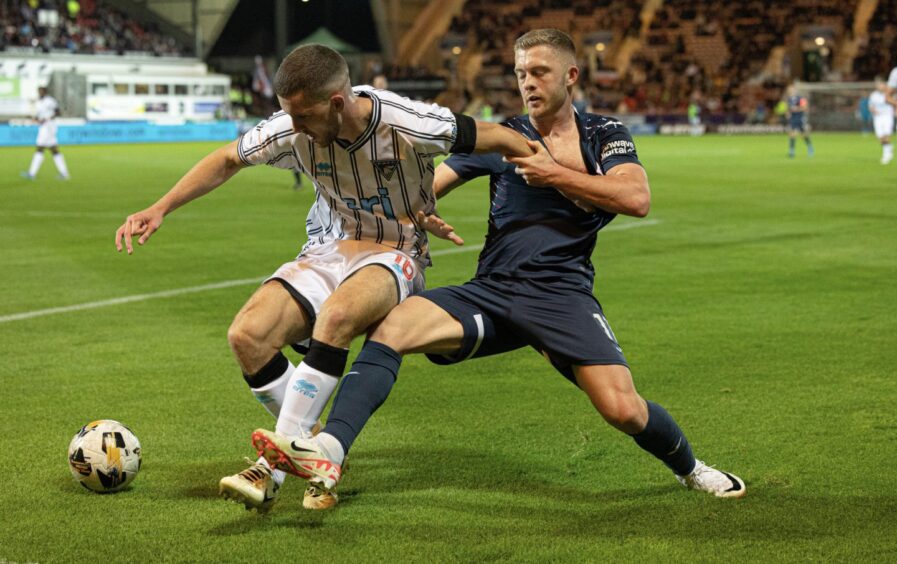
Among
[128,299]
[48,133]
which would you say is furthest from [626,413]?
[48,133]

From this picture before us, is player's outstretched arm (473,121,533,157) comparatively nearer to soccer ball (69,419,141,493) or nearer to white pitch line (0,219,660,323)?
soccer ball (69,419,141,493)

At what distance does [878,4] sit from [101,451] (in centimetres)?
5455

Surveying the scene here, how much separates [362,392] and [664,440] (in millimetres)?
1222

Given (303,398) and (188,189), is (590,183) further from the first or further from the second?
(188,189)

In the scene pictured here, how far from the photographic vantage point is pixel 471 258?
12.5 metres

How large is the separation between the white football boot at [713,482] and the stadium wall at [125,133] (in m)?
38.7

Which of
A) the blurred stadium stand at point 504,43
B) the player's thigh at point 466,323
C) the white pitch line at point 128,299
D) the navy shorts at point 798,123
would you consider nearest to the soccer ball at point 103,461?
the player's thigh at point 466,323

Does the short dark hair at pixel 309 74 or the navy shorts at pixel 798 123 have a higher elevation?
the short dark hair at pixel 309 74

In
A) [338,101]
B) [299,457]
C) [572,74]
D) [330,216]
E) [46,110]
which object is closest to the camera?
[299,457]

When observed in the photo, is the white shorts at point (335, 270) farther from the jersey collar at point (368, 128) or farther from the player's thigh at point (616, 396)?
the player's thigh at point (616, 396)

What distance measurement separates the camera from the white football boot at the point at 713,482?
4793 mm

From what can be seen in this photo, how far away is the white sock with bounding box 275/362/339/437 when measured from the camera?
14.5 feet

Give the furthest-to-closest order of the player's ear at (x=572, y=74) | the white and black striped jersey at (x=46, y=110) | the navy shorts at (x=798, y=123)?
the navy shorts at (x=798, y=123)
the white and black striped jersey at (x=46, y=110)
the player's ear at (x=572, y=74)

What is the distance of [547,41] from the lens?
4.83 m
